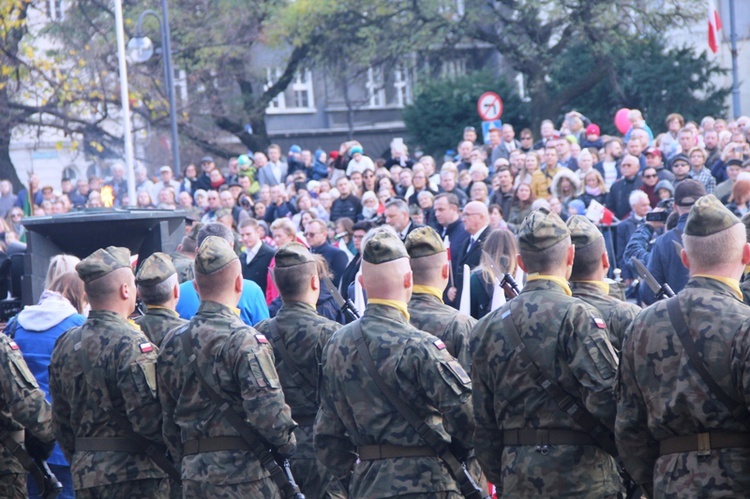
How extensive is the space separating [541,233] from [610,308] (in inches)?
26.7

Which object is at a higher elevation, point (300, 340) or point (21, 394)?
point (300, 340)

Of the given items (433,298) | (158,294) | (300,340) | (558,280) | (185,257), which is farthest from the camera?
(185,257)

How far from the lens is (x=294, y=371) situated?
256 inches

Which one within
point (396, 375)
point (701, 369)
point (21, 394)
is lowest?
point (21, 394)

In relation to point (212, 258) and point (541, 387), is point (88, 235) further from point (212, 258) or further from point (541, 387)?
point (541, 387)

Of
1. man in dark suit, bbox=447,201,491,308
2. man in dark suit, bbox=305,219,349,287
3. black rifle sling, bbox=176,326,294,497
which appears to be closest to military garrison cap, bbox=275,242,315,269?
black rifle sling, bbox=176,326,294,497

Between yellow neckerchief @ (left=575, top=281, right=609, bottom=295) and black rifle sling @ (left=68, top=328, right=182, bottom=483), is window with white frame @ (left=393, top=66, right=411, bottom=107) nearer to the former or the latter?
black rifle sling @ (left=68, top=328, right=182, bottom=483)

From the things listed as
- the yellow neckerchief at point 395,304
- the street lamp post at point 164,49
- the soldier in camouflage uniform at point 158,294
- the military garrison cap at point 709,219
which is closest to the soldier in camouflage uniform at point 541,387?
the yellow neckerchief at point 395,304

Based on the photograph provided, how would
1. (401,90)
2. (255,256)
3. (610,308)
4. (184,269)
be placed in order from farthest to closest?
(401,90), (255,256), (184,269), (610,308)

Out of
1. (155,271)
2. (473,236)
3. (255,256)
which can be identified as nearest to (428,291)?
(155,271)

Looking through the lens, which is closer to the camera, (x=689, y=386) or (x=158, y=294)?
(x=689, y=386)

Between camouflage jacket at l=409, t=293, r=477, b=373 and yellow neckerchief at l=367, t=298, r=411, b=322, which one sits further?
camouflage jacket at l=409, t=293, r=477, b=373

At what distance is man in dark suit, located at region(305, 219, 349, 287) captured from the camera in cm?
1221

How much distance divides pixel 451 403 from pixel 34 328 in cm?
324
